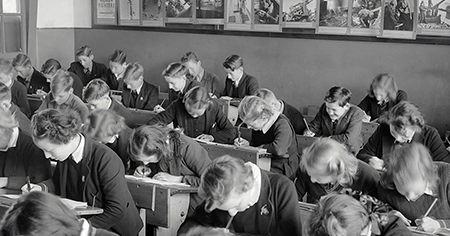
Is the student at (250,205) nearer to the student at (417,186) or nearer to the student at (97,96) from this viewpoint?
the student at (417,186)

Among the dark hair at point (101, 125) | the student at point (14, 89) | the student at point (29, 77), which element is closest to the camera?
the dark hair at point (101, 125)

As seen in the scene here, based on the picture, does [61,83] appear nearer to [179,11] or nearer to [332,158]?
[332,158]

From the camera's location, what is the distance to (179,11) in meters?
8.43

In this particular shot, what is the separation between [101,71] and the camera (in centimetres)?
870

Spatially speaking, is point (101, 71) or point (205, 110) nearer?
point (205, 110)

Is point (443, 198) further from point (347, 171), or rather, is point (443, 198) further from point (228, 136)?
point (228, 136)

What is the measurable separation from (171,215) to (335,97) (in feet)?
7.78

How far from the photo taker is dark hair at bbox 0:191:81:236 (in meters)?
1.90

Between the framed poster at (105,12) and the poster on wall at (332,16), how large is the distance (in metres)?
3.53

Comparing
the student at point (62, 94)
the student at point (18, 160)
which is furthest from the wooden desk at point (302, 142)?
the student at point (18, 160)

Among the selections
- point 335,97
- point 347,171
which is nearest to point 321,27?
point 335,97

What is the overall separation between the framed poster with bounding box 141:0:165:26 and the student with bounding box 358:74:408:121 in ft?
12.0

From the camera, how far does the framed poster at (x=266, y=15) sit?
7570 millimetres

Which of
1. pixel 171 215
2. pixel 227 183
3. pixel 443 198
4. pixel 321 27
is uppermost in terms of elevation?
pixel 321 27
